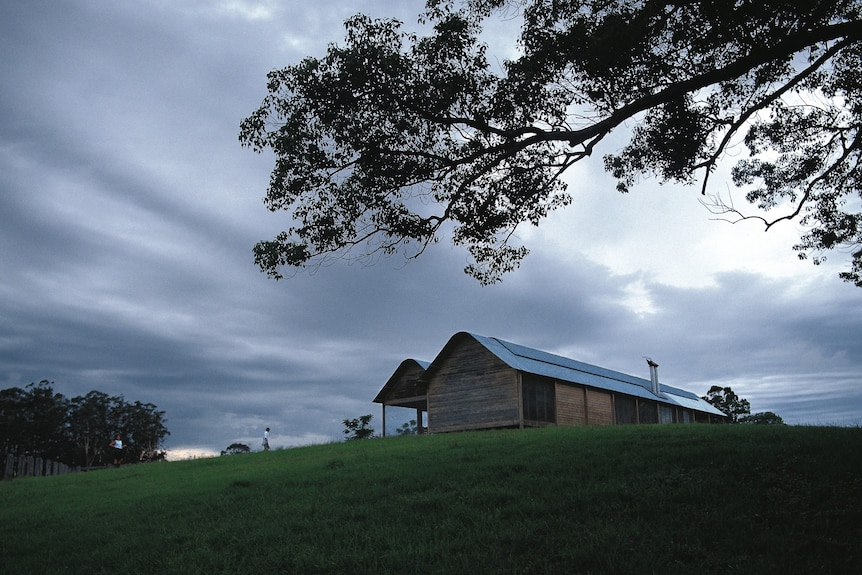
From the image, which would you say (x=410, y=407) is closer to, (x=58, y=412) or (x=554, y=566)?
(x=554, y=566)

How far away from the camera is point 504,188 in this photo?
55.4 ft

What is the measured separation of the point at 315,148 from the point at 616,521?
10723mm

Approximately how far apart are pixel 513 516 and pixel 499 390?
24.9m

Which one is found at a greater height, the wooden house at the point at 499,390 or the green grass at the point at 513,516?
the wooden house at the point at 499,390

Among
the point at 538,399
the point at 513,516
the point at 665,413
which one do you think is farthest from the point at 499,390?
the point at 513,516

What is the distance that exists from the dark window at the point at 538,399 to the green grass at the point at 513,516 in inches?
652

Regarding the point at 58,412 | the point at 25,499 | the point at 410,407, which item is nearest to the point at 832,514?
the point at 25,499

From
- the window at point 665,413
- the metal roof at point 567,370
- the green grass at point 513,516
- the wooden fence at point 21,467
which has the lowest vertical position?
the wooden fence at point 21,467

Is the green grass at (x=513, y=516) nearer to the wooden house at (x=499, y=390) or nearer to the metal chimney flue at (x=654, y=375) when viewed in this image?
the wooden house at (x=499, y=390)

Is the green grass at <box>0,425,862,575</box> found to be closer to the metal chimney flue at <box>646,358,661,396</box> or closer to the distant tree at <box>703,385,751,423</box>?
the metal chimney flue at <box>646,358,661,396</box>

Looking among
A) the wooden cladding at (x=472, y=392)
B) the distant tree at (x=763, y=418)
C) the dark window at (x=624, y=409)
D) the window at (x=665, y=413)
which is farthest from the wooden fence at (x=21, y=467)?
the distant tree at (x=763, y=418)

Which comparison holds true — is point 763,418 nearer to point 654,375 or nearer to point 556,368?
point 654,375

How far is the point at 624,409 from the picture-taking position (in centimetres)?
4528

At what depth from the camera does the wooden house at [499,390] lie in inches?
1424
